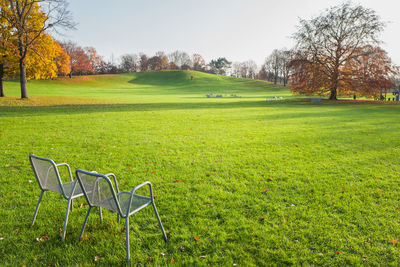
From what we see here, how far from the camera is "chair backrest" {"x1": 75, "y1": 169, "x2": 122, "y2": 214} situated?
10.0 feet

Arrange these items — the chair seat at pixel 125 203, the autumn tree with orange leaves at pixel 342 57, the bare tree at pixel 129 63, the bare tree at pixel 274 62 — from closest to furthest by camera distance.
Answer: the chair seat at pixel 125 203
the autumn tree with orange leaves at pixel 342 57
the bare tree at pixel 274 62
the bare tree at pixel 129 63

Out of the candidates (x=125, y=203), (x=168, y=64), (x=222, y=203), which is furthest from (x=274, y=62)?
(x=125, y=203)

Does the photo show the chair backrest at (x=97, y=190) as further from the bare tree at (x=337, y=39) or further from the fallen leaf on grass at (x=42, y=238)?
the bare tree at (x=337, y=39)

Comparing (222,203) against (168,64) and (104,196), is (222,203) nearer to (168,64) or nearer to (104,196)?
(104,196)

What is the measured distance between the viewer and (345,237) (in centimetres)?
388

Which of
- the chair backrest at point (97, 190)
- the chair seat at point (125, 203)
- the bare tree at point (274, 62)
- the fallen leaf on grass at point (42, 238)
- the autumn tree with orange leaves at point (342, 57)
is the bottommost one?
the fallen leaf on grass at point (42, 238)

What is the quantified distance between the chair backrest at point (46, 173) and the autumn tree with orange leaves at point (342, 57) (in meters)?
34.3

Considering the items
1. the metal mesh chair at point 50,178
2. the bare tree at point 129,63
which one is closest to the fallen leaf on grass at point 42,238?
the metal mesh chair at point 50,178

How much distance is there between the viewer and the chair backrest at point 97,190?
10.0 feet

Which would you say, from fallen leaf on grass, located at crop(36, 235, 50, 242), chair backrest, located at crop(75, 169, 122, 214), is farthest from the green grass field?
chair backrest, located at crop(75, 169, 122, 214)

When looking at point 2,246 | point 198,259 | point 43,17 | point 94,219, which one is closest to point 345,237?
point 198,259

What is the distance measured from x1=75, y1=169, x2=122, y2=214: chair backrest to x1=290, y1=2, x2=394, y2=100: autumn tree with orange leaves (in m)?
34.2

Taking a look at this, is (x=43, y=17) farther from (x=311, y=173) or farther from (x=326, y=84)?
(x=326, y=84)

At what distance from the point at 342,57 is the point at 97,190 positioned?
37902 mm
